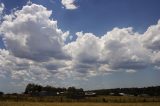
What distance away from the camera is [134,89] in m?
186

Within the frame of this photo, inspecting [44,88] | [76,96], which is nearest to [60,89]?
[44,88]

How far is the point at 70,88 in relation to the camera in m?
155

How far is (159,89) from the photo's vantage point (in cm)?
16425

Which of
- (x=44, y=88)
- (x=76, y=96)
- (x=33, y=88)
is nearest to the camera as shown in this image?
(x=76, y=96)

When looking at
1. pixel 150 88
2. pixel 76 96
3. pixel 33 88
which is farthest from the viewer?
pixel 150 88

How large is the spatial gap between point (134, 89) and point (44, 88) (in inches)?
2190

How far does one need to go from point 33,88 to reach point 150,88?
68.1 meters

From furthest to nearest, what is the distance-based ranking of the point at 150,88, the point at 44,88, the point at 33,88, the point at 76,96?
the point at 150,88
the point at 44,88
the point at 33,88
the point at 76,96

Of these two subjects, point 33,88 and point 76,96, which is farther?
point 33,88

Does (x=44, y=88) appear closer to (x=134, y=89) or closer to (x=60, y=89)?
(x=60, y=89)

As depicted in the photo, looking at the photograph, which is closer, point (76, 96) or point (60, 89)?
point (76, 96)

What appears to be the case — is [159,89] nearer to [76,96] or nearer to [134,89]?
[134,89]

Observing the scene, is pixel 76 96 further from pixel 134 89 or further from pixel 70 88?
pixel 134 89

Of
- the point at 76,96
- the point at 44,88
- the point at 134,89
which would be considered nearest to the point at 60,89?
the point at 44,88
